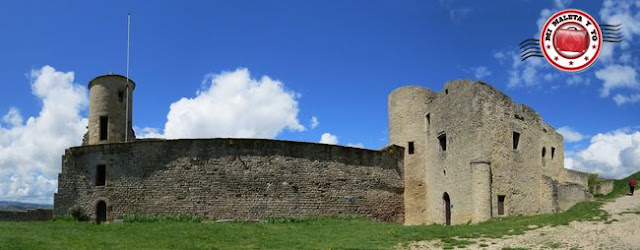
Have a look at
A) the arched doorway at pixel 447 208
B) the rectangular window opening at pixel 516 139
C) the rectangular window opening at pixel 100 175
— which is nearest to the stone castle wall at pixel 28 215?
the rectangular window opening at pixel 100 175

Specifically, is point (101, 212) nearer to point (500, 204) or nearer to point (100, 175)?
point (100, 175)

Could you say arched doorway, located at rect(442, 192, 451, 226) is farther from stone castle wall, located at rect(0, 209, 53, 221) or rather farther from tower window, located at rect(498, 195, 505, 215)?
stone castle wall, located at rect(0, 209, 53, 221)

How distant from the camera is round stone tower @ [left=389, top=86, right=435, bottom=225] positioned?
1107 inches

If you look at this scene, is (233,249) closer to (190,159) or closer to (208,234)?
(208,234)

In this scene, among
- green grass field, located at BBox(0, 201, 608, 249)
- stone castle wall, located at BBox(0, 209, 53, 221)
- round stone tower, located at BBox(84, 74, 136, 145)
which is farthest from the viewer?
stone castle wall, located at BBox(0, 209, 53, 221)

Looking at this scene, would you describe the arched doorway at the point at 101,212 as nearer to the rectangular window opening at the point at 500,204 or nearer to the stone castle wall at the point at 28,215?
the stone castle wall at the point at 28,215

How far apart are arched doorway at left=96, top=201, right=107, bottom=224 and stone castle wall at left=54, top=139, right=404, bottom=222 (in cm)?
19

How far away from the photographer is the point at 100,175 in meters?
24.8

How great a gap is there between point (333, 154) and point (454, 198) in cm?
607

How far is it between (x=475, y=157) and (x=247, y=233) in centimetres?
1050

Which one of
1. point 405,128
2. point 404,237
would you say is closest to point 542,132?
point 405,128

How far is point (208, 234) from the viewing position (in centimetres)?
1912

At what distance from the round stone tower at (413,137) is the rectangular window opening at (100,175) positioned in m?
15.3

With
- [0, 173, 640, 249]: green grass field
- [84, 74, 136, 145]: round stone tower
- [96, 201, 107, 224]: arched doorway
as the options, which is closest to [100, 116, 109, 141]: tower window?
[84, 74, 136, 145]: round stone tower
